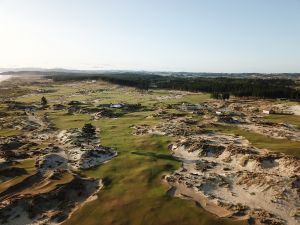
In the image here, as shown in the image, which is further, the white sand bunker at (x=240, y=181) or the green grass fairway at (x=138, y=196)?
the white sand bunker at (x=240, y=181)

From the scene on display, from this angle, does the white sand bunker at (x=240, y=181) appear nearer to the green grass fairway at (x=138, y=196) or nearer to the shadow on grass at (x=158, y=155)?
the shadow on grass at (x=158, y=155)

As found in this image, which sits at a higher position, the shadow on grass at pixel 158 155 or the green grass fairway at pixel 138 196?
the shadow on grass at pixel 158 155

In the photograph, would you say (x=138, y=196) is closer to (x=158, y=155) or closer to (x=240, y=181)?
(x=240, y=181)

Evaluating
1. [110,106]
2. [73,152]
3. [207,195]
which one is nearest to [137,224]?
[207,195]

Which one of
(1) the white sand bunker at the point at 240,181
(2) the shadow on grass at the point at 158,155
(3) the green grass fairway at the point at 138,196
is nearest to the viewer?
(3) the green grass fairway at the point at 138,196

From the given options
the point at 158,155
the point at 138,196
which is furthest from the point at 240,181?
the point at 158,155

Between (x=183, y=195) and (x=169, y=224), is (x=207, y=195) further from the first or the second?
(x=169, y=224)

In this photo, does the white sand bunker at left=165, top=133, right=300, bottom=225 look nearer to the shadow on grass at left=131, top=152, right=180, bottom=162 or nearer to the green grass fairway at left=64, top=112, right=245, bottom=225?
the shadow on grass at left=131, top=152, right=180, bottom=162

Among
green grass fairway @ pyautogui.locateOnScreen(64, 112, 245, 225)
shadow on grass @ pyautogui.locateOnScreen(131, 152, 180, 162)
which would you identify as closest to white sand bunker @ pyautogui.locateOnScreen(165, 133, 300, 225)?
shadow on grass @ pyautogui.locateOnScreen(131, 152, 180, 162)

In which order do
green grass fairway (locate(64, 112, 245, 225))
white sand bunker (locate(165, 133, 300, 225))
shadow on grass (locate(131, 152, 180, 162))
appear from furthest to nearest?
shadow on grass (locate(131, 152, 180, 162))
white sand bunker (locate(165, 133, 300, 225))
green grass fairway (locate(64, 112, 245, 225))

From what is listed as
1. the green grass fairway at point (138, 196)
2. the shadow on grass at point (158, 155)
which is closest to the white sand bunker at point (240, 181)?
the shadow on grass at point (158, 155)

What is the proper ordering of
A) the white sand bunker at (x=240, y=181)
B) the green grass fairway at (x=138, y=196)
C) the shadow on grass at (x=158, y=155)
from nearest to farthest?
the green grass fairway at (x=138, y=196) → the white sand bunker at (x=240, y=181) → the shadow on grass at (x=158, y=155)
